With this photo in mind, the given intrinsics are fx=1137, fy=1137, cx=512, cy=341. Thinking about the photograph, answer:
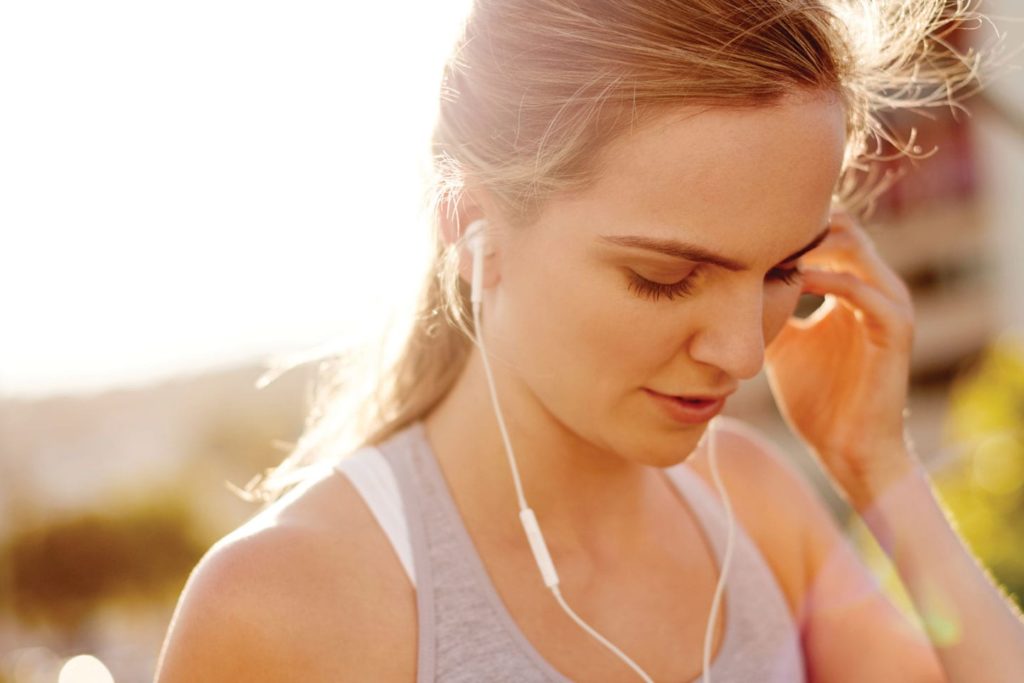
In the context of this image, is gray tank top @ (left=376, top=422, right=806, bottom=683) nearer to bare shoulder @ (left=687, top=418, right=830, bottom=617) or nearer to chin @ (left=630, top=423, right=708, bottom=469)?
bare shoulder @ (left=687, top=418, right=830, bottom=617)

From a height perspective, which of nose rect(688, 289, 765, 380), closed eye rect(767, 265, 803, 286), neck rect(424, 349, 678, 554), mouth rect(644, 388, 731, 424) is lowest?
neck rect(424, 349, 678, 554)

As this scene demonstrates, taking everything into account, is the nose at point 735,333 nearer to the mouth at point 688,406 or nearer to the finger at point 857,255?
the mouth at point 688,406

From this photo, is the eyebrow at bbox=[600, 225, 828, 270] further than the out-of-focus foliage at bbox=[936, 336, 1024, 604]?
No

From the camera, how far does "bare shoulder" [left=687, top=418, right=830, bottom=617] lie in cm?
229

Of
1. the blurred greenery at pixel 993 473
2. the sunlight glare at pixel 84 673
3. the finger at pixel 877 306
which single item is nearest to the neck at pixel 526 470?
the finger at pixel 877 306

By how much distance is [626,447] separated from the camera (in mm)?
1846

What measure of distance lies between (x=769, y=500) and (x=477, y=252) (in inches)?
35.9

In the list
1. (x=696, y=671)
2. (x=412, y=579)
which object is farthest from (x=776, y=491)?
(x=412, y=579)

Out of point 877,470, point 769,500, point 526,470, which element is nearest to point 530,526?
point 526,470

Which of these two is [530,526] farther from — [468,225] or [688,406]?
[468,225]

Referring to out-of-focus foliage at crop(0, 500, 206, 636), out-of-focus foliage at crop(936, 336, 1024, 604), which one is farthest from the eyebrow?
out-of-focus foliage at crop(0, 500, 206, 636)

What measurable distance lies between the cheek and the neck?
40cm

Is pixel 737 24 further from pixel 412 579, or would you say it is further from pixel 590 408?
pixel 412 579

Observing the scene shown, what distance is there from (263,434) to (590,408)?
62.7 ft
